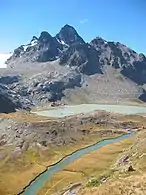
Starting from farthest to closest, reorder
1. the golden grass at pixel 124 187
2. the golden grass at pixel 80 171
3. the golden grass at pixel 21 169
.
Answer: the golden grass at pixel 21 169, the golden grass at pixel 80 171, the golden grass at pixel 124 187

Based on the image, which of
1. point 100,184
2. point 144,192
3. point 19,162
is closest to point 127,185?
point 144,192

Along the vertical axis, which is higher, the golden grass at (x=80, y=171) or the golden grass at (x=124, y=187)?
the golden grass at (x=124, y=187)

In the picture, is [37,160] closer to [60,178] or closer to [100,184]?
[60,178]

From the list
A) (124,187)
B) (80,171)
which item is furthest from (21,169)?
(124,187)

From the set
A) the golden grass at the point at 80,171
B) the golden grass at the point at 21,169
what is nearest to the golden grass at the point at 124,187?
the golden grass at the point at 80,171

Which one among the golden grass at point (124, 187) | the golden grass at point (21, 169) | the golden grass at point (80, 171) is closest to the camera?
the golden grass at point (124, 187)

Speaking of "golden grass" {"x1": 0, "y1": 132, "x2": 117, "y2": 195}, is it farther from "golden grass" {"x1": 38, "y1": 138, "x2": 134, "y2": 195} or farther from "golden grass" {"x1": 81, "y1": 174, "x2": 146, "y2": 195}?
"golden grass" {"x1": 81, "y1": 174, "x2": 146, "y2": 195}

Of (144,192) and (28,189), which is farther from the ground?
(144,192)

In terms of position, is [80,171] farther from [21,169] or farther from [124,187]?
[124,187]

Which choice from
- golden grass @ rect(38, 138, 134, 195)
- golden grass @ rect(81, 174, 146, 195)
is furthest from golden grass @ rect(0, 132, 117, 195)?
golden grass @ rect(81, 174, 146, 195)

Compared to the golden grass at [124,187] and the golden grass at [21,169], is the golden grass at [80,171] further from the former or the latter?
the golden grass at [124,187]

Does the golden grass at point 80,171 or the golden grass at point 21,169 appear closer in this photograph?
the golden grass at point 80,171
